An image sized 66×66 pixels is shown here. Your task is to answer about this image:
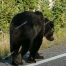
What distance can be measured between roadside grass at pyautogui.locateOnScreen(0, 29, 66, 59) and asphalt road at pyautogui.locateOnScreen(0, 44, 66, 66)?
0.31m

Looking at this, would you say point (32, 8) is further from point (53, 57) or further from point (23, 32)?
point (23, 32)

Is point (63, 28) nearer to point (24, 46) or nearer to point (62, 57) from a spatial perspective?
point (62, 57)

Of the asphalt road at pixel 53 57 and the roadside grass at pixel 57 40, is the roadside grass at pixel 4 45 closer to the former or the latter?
the asphalt road at pixel 53 57

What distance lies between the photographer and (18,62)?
8859 mm

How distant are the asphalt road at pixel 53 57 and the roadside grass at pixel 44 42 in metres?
0.31

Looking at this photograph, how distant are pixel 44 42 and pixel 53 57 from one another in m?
1.98

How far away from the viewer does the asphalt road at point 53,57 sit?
9148 mm

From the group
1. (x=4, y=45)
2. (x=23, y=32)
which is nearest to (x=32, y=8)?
(x=4, y=45)

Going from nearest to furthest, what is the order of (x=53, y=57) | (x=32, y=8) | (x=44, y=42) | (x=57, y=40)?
1. (x=53, y=57)
2. (x=44, y=42)
3. (x=57, y=40)
4. (x=32, y=8)

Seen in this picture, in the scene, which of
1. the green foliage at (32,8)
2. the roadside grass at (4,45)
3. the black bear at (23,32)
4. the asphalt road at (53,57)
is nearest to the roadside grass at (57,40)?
the asphalt road at (53,57)

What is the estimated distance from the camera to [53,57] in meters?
10.0

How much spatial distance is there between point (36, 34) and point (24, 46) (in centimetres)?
48

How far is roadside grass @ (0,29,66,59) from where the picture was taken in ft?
35.3

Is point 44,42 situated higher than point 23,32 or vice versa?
point 23,32
